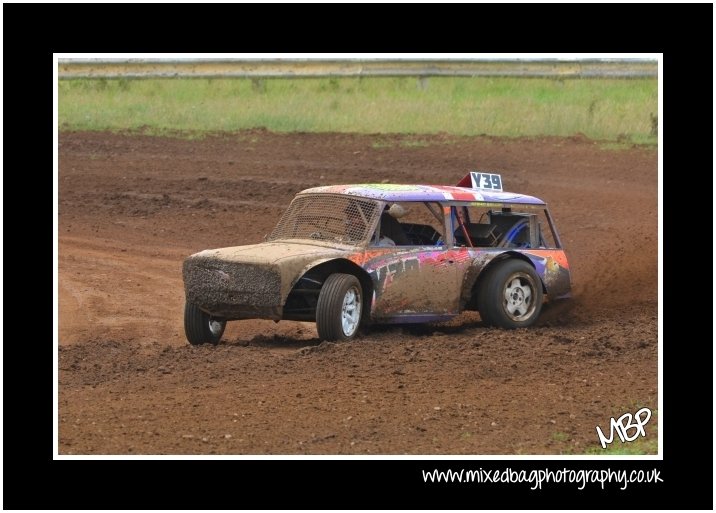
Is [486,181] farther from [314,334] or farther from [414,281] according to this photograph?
[314,334]

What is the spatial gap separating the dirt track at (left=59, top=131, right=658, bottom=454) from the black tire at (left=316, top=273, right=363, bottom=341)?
0.63 feet

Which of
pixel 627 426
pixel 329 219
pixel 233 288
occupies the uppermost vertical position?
pixel 329 219

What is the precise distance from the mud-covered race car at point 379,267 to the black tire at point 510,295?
0.01 m

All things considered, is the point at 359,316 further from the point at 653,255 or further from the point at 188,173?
the point at 188,173

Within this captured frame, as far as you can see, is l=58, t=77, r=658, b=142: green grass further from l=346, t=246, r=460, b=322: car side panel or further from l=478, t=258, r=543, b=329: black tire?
l=346, t=246, r=460, b=322: car side panel

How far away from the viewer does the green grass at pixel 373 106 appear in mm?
24531

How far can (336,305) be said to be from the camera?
40.0 ft

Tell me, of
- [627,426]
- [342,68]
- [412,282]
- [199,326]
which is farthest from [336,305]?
[342,68]

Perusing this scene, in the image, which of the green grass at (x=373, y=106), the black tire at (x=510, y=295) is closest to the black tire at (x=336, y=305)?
the black tire at (x=510, y=295)

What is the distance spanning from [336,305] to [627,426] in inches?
125

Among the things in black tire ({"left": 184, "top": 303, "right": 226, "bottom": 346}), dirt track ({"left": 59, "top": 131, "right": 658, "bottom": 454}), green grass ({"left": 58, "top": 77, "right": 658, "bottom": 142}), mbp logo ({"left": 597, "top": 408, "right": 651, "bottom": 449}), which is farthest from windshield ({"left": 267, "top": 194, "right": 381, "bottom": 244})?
green grass ({"left": 58, "top": 77, "right": 658, "bottom": 142})

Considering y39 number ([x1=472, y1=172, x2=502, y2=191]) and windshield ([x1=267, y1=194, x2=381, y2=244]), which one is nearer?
windshield ([x1=267, y1=194, x2=381, y2=244])

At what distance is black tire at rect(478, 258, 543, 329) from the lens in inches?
533

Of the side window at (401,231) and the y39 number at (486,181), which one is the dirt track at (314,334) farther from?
the y39 number at (486,181)
